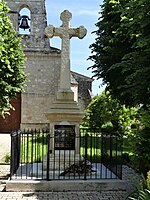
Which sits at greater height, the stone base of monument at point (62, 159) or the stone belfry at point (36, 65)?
the stone belfry at point (36, 65)

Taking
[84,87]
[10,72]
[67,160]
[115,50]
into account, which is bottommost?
[67,160]

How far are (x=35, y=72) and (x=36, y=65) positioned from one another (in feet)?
1.71

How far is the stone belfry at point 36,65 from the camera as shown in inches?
930

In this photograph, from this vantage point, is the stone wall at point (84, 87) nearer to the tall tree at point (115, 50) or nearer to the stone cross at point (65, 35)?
the tall tree at point (115, 50)

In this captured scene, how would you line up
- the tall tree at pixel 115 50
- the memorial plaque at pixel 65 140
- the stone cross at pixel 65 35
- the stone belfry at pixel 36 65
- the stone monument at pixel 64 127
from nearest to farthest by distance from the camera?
the tall tree at pixel 115 50 → the stone monument at pixel 64 127 → the memorial plaque at pixel 65 140 → the stone cross at pixel 65 35 → the stone belfry at pixel 36 65

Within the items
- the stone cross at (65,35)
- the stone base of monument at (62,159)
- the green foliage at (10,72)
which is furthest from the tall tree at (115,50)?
the green foliage at (10,72)

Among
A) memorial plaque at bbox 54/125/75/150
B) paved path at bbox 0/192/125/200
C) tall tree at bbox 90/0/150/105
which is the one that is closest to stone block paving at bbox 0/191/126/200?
paved path at bbox 0/192/125/200

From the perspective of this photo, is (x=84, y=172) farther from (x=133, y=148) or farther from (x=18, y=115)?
(x=18, y=115)

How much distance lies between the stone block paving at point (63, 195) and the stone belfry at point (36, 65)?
1585 cm

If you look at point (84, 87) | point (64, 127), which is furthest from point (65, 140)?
point (84, 87)

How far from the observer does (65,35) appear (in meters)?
9.80

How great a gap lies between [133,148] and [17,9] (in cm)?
1913

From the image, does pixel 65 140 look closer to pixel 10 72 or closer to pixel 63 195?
pixel 63 195

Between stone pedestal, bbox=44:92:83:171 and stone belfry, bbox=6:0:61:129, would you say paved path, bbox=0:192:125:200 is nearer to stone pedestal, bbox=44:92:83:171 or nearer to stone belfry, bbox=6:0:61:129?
stone pedestal, bbox=44:92:83:171
